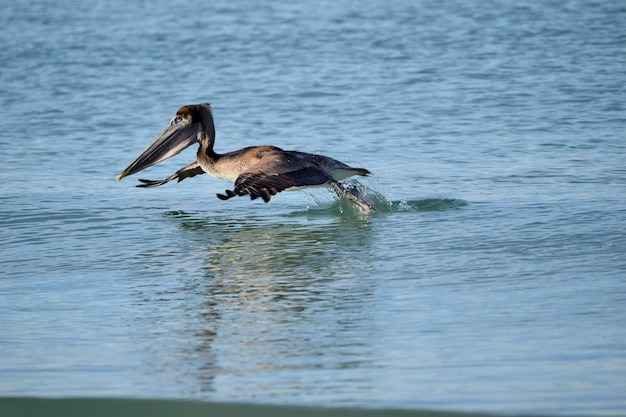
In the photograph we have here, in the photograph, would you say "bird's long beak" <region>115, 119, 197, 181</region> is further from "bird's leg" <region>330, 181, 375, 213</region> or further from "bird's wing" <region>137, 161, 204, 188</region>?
"bird's leg" <region>330, 181, 375, 213</region>

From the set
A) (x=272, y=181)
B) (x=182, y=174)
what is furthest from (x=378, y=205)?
(x=182, y=174)

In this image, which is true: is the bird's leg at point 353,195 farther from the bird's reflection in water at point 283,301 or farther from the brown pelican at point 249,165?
the bird's reflection in water at point 283,301

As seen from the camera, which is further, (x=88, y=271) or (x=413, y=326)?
(x=88, y=271)

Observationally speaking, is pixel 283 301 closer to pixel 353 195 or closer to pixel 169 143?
pixel 353 195

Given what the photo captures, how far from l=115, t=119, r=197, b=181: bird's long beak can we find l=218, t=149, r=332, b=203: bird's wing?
883 millimetres

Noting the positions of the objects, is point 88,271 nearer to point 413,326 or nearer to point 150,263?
point 150,263

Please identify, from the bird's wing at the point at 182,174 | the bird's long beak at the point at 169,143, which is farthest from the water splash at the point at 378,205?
the bird's long beak at the point at 169,143

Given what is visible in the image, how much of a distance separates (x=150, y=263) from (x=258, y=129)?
496 cm

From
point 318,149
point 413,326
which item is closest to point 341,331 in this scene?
point 413,326

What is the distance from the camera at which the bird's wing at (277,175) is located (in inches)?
288

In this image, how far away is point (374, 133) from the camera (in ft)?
37.2

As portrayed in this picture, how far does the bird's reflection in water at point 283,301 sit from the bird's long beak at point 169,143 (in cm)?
63

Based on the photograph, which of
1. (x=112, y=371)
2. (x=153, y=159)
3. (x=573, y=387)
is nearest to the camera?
(x=573, y=387)

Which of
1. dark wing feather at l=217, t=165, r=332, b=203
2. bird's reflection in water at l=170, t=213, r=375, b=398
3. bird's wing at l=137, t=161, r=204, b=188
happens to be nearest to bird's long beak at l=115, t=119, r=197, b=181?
bird's wing at l=137, t=161, r=204, b=188
